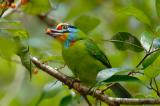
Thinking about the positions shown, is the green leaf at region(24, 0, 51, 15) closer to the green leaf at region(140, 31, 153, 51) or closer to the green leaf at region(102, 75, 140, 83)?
the green leaf at region(140, 31, 153, 51)

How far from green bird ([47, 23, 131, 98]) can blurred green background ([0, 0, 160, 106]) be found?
0.25ft

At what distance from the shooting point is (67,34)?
3.42 m

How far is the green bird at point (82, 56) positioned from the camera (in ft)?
9.87

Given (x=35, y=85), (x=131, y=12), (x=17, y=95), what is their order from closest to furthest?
(x=131, y=12)
(x=17, y=95)
(x=35, y=85)

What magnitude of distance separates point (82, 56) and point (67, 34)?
292 mm

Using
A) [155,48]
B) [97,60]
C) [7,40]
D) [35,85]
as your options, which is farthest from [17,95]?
[7,40]

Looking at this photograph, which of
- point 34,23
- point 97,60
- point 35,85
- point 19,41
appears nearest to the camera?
point 19,41

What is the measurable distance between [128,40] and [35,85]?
72.9 inches

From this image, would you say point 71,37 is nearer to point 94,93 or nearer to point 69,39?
point 69,39

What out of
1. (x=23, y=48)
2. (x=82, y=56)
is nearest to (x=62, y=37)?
(x=82, y=56)

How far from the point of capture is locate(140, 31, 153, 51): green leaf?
8.30ft

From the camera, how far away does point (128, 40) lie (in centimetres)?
269

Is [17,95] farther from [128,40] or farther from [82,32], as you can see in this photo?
[128,40]

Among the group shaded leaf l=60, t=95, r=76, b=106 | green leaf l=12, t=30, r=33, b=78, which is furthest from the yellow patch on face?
green leaf l=12, t=30, r=33, b=78
